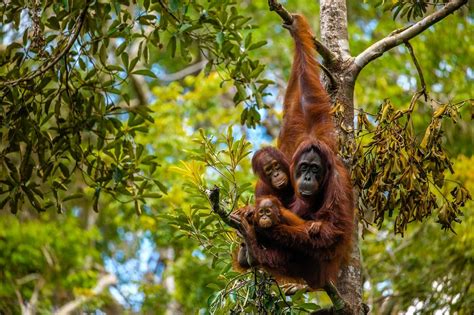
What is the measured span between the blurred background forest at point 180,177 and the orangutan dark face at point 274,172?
0.71 feet

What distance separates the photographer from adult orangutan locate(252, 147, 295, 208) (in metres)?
6.25

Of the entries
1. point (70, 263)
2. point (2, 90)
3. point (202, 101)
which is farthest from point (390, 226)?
point (2, 90)

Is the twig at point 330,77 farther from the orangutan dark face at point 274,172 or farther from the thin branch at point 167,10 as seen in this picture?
the thin branch at point 167,10

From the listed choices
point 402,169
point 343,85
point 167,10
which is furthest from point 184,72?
point 402,169

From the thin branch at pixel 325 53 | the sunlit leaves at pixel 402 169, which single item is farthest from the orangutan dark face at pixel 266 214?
the thin branch at pixel 325 53

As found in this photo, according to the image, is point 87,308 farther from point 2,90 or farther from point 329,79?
point 329,79

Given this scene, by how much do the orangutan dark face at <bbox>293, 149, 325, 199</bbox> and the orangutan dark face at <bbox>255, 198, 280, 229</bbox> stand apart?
0.31m

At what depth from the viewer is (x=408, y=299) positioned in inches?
376

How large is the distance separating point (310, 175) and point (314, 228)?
0.41 meters

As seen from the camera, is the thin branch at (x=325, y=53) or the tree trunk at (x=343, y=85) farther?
the thin branch at (x=325, y=53)

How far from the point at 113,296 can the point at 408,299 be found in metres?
8.17

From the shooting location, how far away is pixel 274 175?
627 centimetres

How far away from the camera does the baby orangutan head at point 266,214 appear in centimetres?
554

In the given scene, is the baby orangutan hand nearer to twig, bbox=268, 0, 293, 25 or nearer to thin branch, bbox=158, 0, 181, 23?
twig, bbox=268, 0, 293, 25
